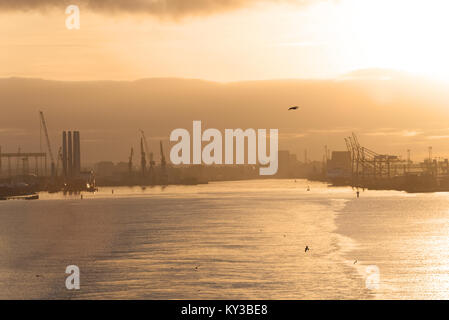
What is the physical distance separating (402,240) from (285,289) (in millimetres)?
27298

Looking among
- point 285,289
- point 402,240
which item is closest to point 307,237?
point 402,240

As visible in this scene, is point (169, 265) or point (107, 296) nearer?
point (107, 296)

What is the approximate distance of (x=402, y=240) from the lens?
5922 cm

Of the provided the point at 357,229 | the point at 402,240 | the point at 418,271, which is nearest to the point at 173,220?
the point at 357,229
